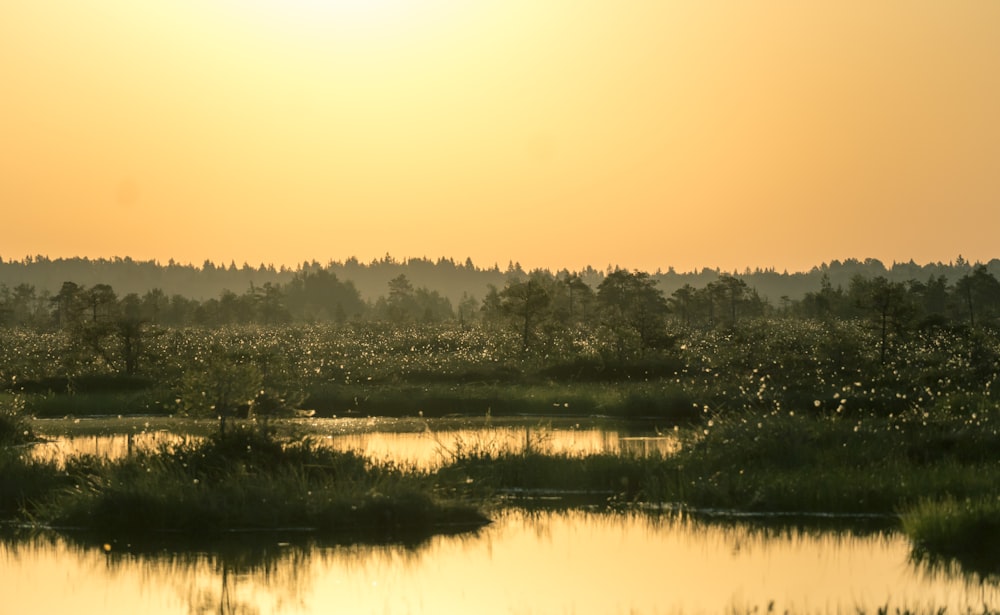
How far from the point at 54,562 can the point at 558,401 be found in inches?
1244

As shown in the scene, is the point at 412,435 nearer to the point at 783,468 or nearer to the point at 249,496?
the point at 783,468

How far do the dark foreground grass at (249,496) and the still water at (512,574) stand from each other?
0.71m

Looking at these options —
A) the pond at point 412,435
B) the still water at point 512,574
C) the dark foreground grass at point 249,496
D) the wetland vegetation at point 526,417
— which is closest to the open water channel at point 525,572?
the still water at point 512,574

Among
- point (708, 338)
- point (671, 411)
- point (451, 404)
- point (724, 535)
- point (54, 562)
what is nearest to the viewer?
point (54, 562)

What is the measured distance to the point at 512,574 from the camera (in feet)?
72.3

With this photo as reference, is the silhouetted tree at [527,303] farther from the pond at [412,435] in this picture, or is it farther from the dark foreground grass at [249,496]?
the dark foreground grass at [249,496]

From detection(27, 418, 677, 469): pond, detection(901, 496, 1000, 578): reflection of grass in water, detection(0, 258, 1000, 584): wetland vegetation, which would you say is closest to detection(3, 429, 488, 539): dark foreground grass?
detection(0, 258, 1000, 584): wetland vegetation

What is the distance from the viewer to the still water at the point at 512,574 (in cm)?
1983

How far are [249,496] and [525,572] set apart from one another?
20.0 feet

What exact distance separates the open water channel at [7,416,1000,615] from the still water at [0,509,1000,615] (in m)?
0.03

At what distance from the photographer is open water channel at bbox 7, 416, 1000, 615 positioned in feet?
65.2

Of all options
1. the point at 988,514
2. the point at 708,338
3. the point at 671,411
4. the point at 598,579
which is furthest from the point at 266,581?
the point at 708,338

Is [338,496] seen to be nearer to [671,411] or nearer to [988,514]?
[988,514]

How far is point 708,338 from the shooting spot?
75.2 meters
